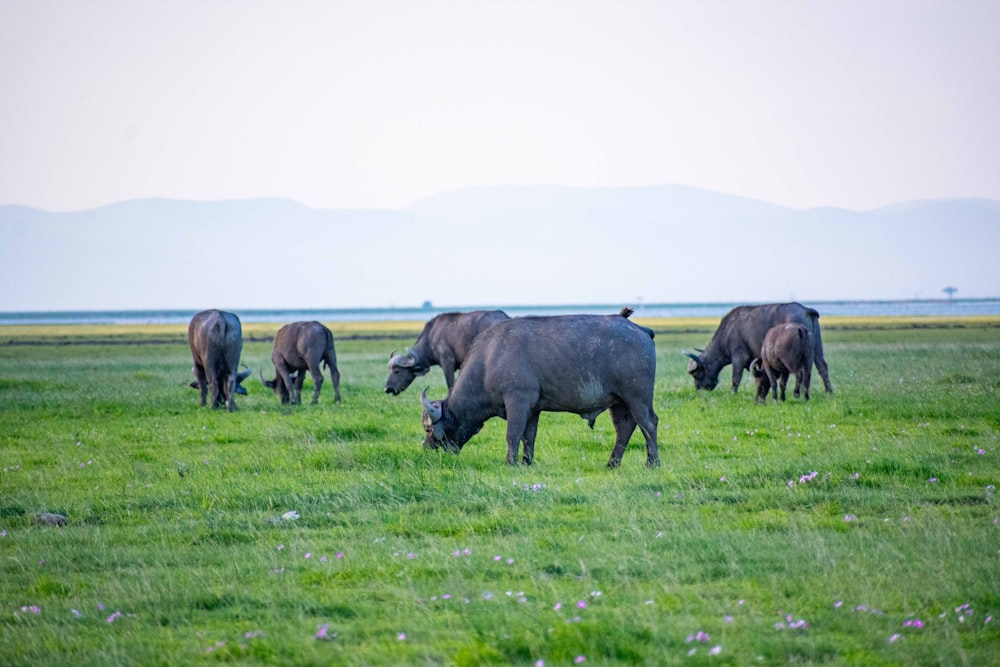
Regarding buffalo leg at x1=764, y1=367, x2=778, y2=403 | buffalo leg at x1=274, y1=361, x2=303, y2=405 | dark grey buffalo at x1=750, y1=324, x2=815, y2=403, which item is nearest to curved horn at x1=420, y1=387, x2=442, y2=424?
dark grey buffalo at x1=750, y1=324, x2=815, y2=403

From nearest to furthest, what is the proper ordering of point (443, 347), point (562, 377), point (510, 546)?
1. point (510, 546)
2. point (562, 377)
3. point (443, 347)

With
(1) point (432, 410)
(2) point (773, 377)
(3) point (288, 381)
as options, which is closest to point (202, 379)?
(3) point (288, 381)

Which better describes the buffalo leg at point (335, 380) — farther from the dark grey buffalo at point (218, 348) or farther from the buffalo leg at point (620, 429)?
the buffalo leg at point (620, 429)

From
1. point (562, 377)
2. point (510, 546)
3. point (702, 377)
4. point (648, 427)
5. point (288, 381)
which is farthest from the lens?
point (702, 377)

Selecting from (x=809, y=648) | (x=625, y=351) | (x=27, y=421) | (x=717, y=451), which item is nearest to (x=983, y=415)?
(x=717, y=451)

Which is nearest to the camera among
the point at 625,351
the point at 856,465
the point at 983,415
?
the point at 856,465

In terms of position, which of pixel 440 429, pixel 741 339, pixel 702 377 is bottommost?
pixel 702 377

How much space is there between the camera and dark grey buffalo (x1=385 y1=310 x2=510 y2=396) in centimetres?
2223

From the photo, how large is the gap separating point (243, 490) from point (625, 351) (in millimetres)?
5348

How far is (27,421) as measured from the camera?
20.7 m

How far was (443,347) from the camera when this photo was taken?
22.8 meters

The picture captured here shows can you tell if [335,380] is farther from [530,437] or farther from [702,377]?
[530,437]

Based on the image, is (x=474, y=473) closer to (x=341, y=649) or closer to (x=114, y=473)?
(x=114, y=473)

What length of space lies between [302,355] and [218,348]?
2.23 meters
